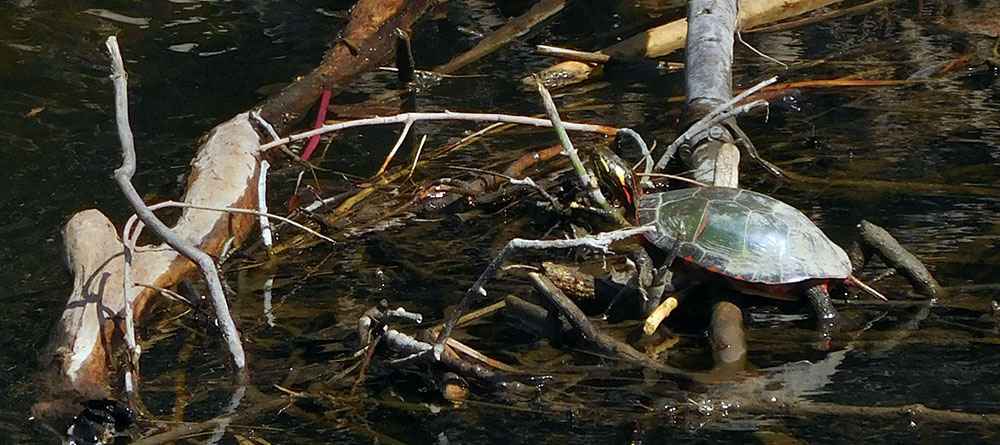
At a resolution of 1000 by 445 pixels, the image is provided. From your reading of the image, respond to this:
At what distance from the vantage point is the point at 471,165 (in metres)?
6.23

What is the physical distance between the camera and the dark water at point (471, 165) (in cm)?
371

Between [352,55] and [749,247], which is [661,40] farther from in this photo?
[749,247]

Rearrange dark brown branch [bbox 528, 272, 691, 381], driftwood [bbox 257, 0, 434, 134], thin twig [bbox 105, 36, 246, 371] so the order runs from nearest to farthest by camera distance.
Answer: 1. dark brown branch [bbox 528, 272, 691, 381]
2. thin twig [bbox 105, 36, 246, 371]
3. driftwood [bbox 257, 0, 434, 134]

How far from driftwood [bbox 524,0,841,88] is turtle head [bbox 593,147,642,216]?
9.54 ft

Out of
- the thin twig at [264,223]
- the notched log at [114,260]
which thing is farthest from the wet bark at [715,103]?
the notched log at [114,260]

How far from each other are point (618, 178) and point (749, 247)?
72 centimetres

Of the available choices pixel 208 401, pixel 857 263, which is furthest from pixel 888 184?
pixel 208 401

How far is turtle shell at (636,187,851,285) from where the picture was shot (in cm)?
398

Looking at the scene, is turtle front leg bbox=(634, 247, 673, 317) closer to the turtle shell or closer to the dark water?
the turtle shell

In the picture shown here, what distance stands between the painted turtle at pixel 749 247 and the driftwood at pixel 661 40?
11.3 ft

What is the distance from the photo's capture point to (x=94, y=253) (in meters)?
4.69

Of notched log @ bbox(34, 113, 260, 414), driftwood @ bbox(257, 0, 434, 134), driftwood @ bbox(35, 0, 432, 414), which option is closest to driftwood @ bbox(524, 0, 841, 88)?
driftwood @ bbox(257, 0, 434, 134)

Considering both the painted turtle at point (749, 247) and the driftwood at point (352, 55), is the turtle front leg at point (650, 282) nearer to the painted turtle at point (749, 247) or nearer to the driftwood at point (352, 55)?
the painted turtle at point (749, 247)

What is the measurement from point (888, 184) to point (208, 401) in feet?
10.2
